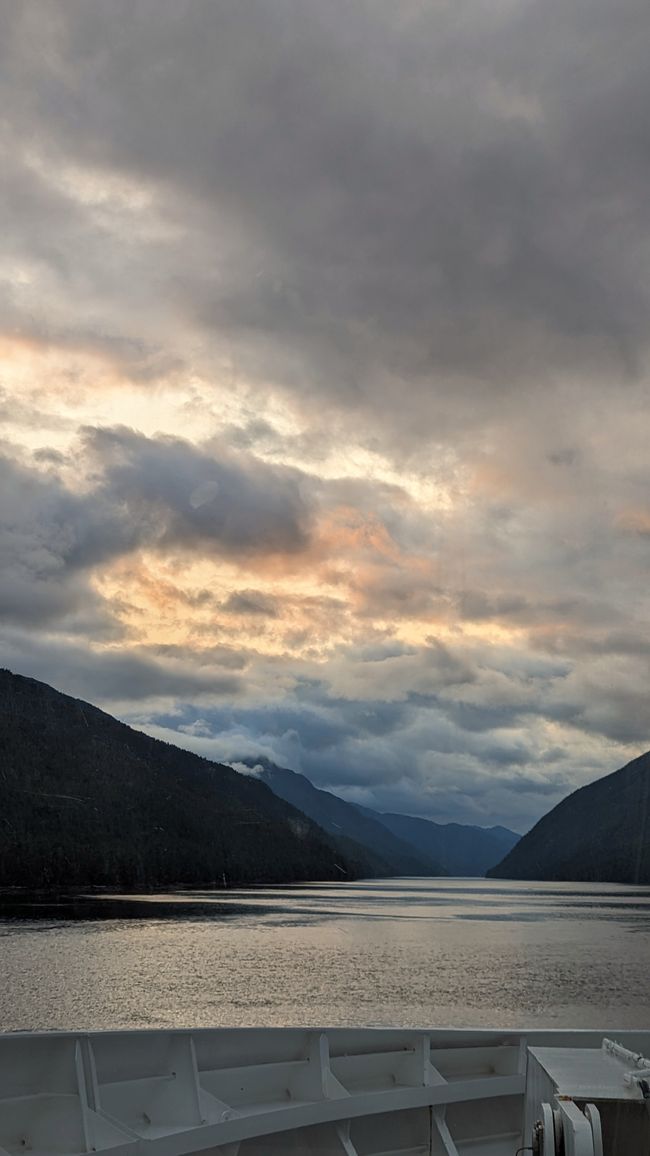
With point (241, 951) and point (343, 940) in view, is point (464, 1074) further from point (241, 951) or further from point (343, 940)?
point (343, 940)

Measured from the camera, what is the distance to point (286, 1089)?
13445 mm

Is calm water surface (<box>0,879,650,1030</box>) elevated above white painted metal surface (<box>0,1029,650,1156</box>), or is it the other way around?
white painted metal surface (<box>0,1029,650,1156</box>)

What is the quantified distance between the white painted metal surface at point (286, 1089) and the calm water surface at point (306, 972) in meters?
49.2

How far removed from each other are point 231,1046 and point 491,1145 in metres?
3.97

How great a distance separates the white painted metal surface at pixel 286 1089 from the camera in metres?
11.2

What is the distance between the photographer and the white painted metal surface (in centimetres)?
1123

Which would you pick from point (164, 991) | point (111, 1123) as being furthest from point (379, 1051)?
point (164, 991)

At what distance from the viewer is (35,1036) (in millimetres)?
11766

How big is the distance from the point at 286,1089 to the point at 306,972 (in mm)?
85535

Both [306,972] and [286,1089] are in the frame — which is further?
[306,972]

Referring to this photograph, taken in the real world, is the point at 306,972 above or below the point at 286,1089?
below

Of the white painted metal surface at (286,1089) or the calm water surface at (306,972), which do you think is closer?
the white painted metal surface at (286,1089)

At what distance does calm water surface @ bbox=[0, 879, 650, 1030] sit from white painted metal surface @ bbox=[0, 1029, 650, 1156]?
162 ft

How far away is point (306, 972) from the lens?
93438 mm
